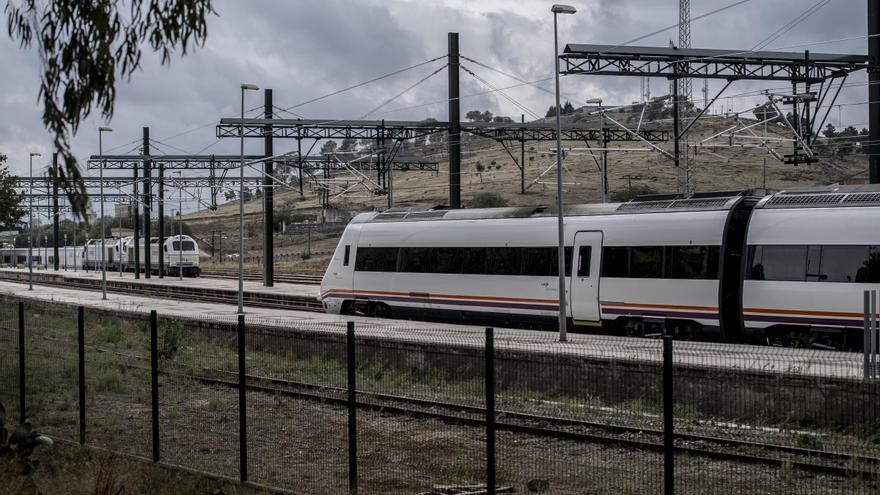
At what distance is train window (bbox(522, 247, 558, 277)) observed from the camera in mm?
26688

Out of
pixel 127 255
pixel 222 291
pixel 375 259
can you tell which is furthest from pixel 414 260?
pixel 127 255

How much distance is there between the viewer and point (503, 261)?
27.9m

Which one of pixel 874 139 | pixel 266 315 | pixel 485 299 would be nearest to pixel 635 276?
pixel 485 299

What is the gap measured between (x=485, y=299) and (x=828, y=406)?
18621 millimetres

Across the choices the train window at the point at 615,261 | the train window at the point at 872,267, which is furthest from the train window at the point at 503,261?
the train window at the point at 872,267

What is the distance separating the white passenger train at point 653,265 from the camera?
20.6 m

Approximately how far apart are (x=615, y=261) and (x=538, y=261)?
2.71 m

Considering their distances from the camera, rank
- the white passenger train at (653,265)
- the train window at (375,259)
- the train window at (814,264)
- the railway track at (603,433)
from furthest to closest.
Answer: the train window at (375,259)
the train window at (814,264)
the white passenger train at (653,265)
the railway track at (603,433)

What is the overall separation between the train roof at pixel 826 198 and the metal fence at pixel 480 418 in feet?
24.2

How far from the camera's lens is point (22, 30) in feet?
29.0

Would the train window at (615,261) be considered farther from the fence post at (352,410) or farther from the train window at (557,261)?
the fence post at (352,410)

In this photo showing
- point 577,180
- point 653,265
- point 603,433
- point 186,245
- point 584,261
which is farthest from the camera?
point 577,180

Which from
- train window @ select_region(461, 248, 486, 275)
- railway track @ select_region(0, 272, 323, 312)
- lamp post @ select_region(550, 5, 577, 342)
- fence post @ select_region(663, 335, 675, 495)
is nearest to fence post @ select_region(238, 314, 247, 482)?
fence post @ select_region(663, 335, 675, 495)

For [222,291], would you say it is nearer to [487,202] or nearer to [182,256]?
[182,256]
